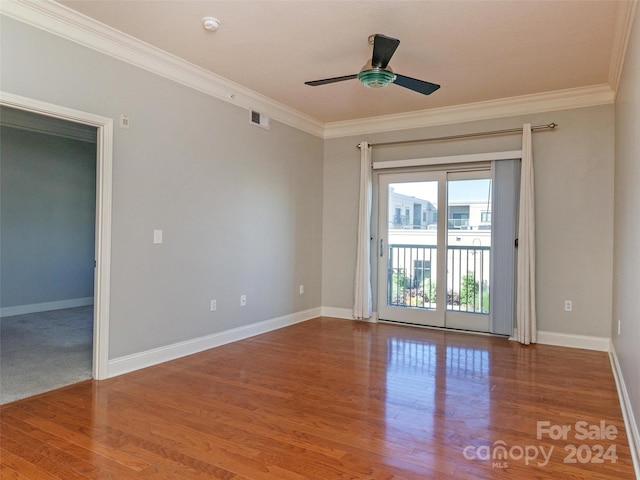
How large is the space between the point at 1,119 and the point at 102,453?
477cm

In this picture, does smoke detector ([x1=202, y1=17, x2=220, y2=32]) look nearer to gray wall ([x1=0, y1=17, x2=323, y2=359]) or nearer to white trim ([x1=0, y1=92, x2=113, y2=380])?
gray wall ([x1=0, y1=17, x2=323, y2=359])

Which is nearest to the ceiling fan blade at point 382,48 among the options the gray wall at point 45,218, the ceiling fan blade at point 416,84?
the ceiling fan blade at point 416,84

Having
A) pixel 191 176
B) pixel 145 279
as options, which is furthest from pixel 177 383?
pixel 191 176

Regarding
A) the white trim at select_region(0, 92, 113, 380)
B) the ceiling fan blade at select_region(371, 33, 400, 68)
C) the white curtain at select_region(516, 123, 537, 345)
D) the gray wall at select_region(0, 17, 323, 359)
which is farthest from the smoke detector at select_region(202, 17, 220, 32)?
the white curtain at select_region(516, 123, 537, 345)

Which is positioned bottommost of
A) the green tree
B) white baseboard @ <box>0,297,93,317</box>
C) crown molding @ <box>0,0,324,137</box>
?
white baseboard @ <box>0,297,93,317</box>

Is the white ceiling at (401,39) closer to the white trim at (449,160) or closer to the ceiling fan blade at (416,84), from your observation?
the ceiling fan blade at (416,84)

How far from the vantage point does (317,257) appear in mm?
5957

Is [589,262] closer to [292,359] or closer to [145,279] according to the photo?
[292,359]

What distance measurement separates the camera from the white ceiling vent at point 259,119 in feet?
15.5

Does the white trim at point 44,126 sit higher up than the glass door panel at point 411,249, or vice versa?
the white trim at point 44,126

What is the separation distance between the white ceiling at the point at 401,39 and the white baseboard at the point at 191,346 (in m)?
2.64

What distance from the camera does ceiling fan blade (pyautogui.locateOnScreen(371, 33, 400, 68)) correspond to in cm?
274

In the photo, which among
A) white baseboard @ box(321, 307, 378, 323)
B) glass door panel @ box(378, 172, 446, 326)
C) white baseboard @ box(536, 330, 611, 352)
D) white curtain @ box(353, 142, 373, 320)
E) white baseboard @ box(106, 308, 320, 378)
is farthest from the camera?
white baseboard @ box(321, 307, 378, 323)

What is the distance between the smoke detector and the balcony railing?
3.48m
